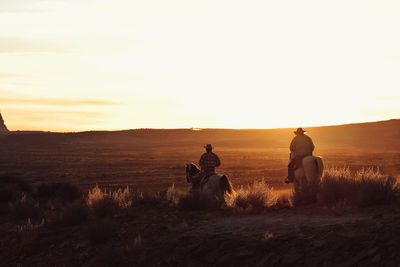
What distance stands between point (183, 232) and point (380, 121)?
135 metres

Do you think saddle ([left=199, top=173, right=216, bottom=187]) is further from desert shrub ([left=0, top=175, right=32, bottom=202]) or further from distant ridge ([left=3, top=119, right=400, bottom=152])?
distant ridge ([left=3, top=119, right=400, bottom=152])

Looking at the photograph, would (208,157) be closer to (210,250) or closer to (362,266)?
(210,250)

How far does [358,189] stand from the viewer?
719 inches

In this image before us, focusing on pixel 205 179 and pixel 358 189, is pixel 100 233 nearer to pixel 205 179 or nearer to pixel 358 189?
pixel 205 179

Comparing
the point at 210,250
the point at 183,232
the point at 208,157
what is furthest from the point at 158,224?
the point at 208,157

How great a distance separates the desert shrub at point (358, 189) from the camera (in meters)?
17.0

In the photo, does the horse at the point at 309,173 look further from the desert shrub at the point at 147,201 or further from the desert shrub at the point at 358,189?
the desert shrub at the point at 147,201

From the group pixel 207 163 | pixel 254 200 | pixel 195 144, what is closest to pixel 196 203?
pixel 254 200

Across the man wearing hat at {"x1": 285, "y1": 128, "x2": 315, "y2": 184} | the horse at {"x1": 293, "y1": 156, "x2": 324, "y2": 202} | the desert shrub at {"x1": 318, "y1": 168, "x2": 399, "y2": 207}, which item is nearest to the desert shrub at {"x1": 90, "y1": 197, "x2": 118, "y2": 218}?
the horse at {"x1": 293, "y1": 156, "x2": 324, "y2": 202}

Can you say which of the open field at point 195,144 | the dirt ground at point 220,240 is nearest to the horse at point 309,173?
the dirt ground at point 220,240

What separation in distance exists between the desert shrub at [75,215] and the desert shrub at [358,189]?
21.8 ft

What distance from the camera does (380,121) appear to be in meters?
146

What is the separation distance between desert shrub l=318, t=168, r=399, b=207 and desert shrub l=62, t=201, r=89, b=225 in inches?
262

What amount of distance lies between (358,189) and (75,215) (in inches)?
309
